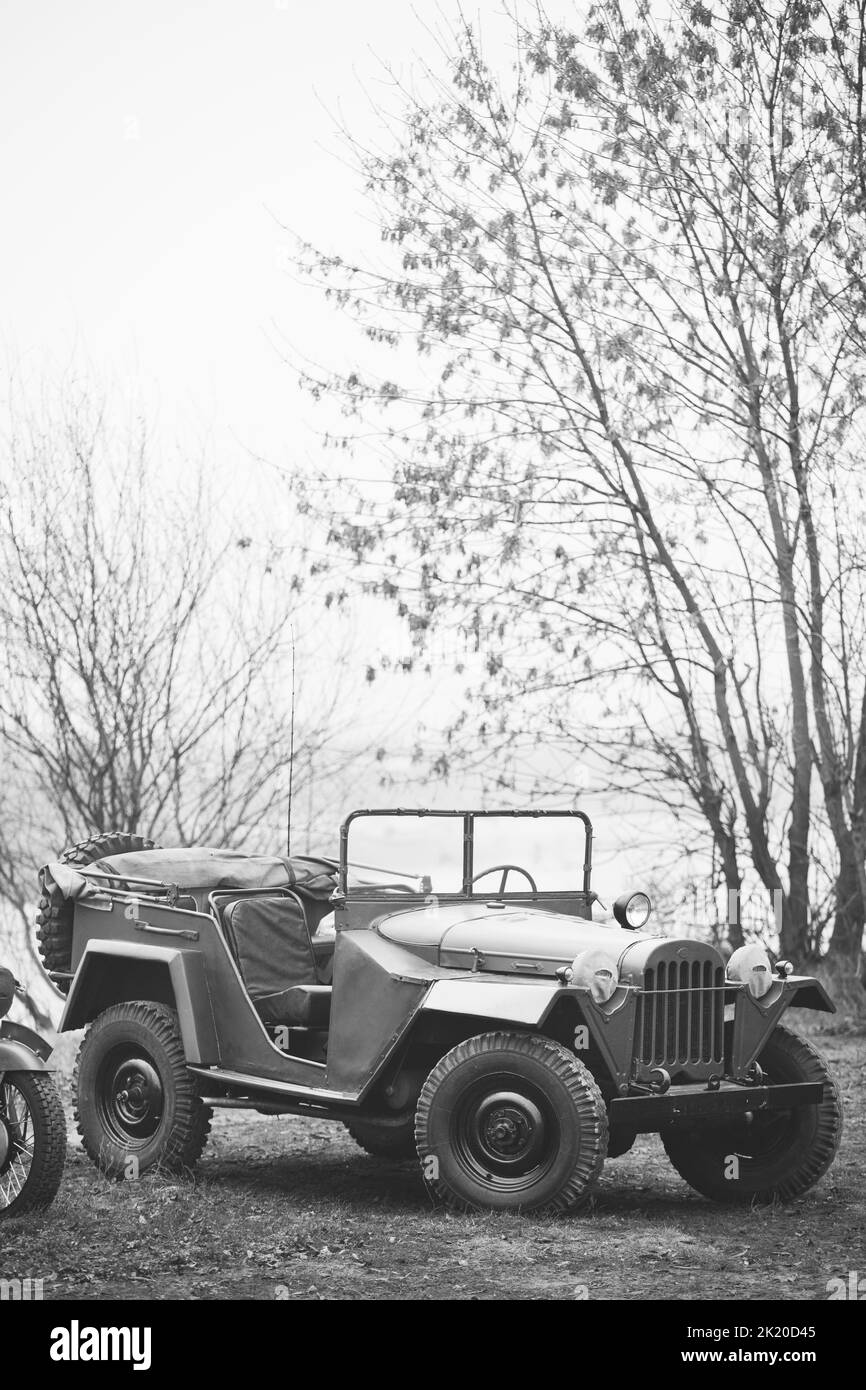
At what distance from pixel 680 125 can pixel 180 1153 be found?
10941mm

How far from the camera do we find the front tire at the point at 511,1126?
255 inches

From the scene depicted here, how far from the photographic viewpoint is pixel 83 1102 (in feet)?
26.0

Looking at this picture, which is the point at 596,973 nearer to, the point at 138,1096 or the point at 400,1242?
the point at 400,1242

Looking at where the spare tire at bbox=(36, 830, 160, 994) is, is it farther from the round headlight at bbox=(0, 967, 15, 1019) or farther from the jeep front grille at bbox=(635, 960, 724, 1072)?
the jeep front grille at bbox=(635, 960, 724, 1072)

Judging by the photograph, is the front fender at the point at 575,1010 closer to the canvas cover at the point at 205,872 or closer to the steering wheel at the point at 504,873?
the steering wheel at the point at 504,873

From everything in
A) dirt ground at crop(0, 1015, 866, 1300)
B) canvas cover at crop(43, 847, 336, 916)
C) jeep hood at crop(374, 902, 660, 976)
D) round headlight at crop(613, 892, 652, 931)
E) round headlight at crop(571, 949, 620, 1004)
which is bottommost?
dirt ground at crop(0, 1015, 866, 1300)

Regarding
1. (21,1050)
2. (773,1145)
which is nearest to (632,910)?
(773,1145)

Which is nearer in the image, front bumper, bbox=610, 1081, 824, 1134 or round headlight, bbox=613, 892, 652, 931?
front bumper, bbox=610, 1081, 824, 1134

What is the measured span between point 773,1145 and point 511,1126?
1424mm

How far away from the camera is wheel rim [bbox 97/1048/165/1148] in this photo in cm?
773

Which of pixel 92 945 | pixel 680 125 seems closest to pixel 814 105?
pixel 680 125

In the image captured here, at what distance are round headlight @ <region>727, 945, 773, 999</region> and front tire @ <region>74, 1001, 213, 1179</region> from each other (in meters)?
2.48

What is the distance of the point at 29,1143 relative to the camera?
6340mm

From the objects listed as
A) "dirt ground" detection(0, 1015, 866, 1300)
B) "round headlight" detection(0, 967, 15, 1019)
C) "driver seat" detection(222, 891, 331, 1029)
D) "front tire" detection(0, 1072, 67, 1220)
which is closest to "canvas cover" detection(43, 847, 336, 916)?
"driver seat" detection(222, 891, 331, 1029)
